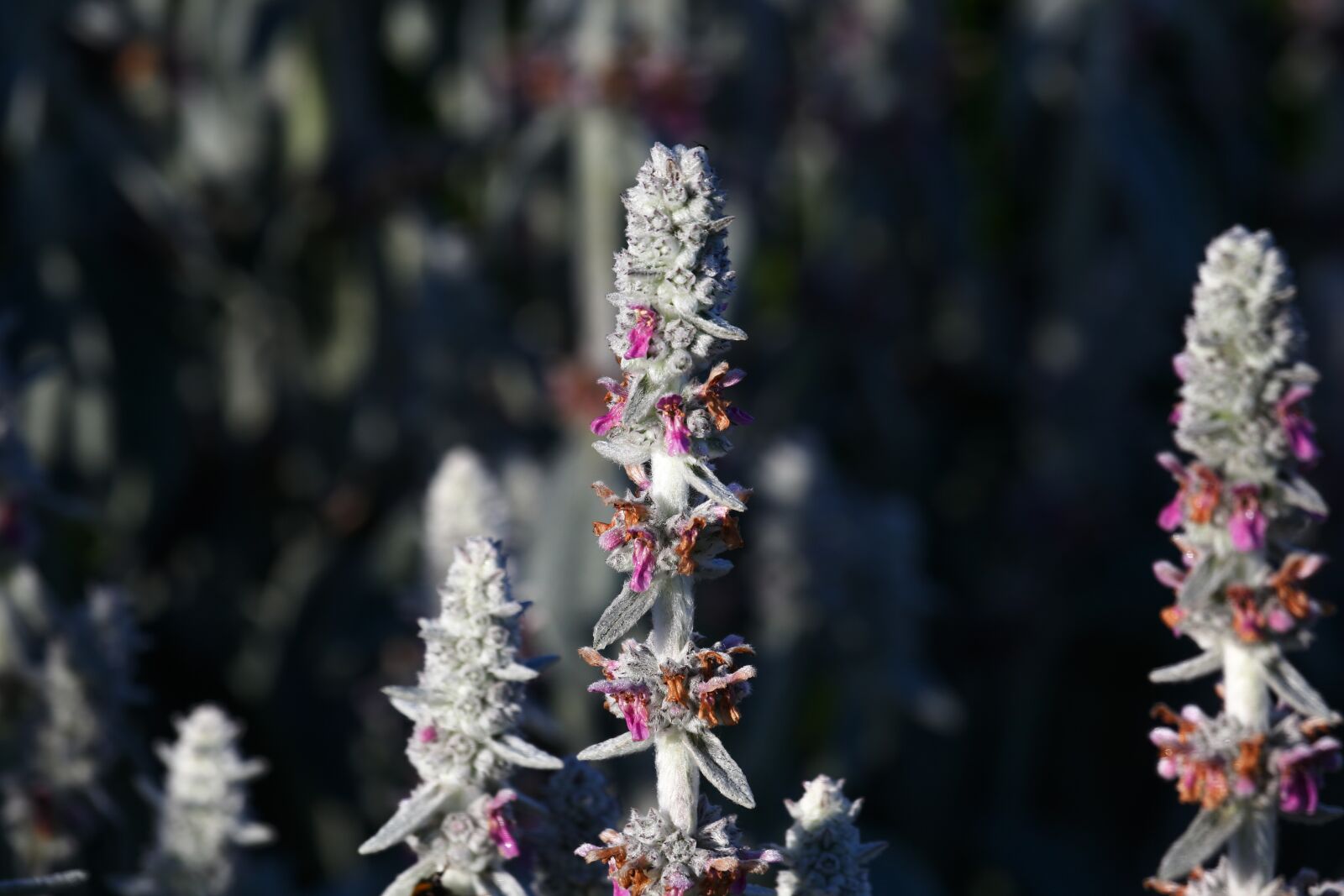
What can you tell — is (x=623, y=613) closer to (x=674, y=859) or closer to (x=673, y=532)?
(x=673, y=532)

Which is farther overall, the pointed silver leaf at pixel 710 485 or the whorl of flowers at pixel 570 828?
the whorl of flowers at pixel 570 828

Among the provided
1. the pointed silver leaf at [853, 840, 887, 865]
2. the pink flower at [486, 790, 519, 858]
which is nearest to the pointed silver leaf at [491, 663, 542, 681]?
the pink flower at [486, 790, 519, 858]

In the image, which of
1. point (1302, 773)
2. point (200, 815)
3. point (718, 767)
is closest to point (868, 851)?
point (718, 767)

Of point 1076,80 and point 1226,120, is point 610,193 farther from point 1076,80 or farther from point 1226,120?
point 1226,120

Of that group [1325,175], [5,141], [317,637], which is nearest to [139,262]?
[5,141]

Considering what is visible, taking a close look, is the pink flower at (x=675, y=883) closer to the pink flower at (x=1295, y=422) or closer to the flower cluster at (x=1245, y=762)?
the flower cluster at (x=1245, y=762)

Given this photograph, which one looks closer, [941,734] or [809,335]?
[941,734]

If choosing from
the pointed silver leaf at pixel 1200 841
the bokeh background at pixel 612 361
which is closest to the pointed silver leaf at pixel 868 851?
the pointed silver leaf at pixel 1200 841
